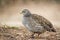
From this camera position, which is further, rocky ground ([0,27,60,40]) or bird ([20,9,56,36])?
bird ([20,9,56,36])

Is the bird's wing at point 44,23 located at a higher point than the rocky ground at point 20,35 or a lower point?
higher

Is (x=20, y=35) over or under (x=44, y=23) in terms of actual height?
under

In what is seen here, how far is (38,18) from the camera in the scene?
13.4 metres

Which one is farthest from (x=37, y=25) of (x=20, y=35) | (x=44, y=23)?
(x=20, y=35)

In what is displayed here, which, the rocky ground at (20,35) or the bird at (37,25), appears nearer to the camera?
the rocky ground at (20,35)

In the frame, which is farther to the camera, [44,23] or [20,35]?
[44,23]

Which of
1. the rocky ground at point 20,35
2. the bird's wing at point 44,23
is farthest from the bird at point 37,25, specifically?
the rocky ground at point 20,35

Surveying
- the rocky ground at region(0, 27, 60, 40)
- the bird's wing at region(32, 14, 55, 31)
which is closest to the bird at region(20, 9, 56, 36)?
the bird's wing at region(32, 14, 55, 31)

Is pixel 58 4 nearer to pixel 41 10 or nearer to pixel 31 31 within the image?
pixel 41 10

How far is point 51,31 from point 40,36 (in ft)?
1.21

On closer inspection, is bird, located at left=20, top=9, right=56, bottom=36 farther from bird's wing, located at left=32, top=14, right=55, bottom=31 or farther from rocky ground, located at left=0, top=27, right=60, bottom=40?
rocky ground, located at left=0, top=27, right=60, bottom=40

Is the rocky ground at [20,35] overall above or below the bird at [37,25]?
below

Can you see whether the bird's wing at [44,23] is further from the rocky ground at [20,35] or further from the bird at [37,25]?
the rocky ground at [20,35]

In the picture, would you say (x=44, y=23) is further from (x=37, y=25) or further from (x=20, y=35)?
(x=20, y=35)
